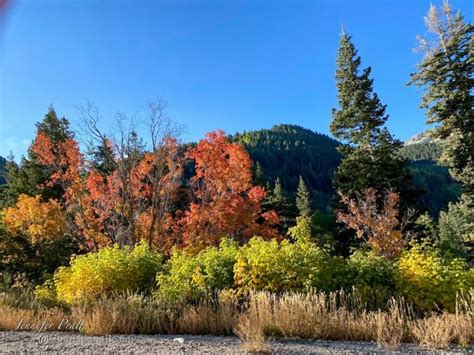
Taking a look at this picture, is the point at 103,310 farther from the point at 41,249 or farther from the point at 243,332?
the point at 41,249

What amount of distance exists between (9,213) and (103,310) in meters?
15.1

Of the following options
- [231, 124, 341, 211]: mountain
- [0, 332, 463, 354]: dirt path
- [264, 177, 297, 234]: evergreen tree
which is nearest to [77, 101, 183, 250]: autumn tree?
[0, 332, 463, 354]: dirt path

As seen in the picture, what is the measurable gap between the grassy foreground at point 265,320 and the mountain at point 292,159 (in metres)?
96.2

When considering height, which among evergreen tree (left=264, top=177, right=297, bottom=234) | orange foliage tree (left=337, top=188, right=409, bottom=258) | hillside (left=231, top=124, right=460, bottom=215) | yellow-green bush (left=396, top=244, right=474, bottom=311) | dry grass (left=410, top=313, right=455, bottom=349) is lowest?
dry grass (left=410, top=313, right=455, bottom=349)

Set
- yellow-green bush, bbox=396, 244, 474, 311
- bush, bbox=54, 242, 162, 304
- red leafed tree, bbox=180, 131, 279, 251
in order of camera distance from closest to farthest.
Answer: yellow-green bush, bbox=396, 244, 474, 311, bush, bbox=54, 242, 162, 304, red leafed tree, bbox=180, 131, 279, 251

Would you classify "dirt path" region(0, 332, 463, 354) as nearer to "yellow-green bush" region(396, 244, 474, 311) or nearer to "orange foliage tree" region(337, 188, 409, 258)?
"yellow-green bush" region(396, 244, 474, 311)

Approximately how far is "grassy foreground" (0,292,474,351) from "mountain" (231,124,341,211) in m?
96.2

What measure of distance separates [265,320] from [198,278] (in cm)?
205

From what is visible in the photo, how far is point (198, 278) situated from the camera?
7367 millimetres

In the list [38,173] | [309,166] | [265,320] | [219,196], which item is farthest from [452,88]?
[309,166]

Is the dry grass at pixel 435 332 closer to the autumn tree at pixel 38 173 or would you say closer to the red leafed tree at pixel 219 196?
the red leafed tree at pixel 219 196

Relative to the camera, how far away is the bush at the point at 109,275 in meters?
8.00

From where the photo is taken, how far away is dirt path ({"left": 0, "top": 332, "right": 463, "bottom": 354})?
4.72 meters

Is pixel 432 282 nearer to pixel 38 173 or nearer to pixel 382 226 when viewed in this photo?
pixel 382 226
